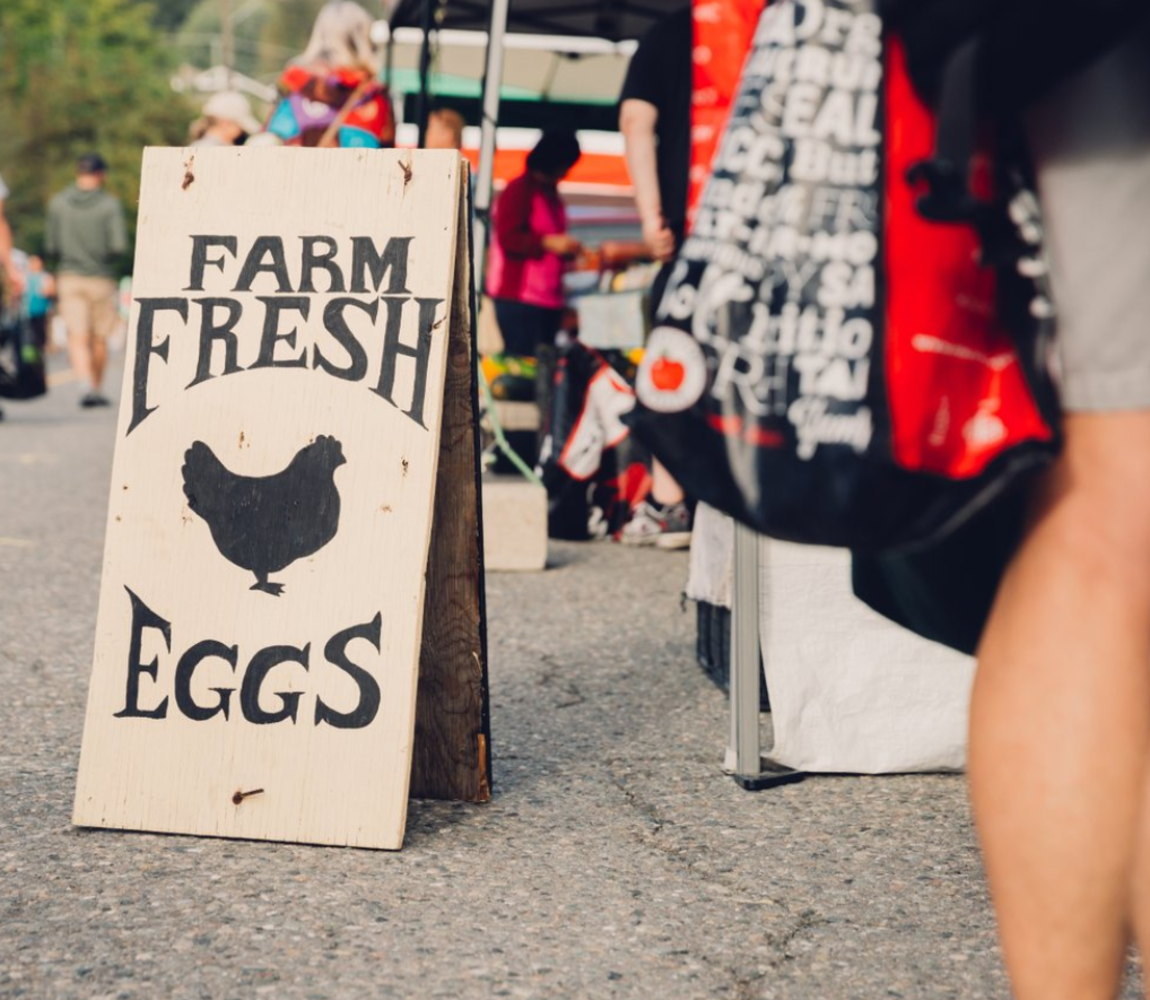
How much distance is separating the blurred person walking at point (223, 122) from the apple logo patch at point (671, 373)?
23.2 ft

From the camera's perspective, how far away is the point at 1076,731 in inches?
54.0

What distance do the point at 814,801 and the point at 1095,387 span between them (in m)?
1.64

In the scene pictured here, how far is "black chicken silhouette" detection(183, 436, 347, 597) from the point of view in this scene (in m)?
2.67

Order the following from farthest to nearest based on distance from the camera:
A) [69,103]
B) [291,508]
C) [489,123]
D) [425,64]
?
[69,103] < [425,64] < [489,123] < [291,508]

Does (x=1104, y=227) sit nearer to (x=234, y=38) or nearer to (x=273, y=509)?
(x=273, y=509)

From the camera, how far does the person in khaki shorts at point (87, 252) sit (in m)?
11.9

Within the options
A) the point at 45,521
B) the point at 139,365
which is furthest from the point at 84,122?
the point at 139,365

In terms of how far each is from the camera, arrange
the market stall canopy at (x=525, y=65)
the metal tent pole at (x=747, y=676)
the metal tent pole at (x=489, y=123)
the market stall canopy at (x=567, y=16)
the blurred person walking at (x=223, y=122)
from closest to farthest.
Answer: the metal tent pole at (x=747, y=676) → the metal tent pole at (x=489, y=123) → the market stall canopy at (x=567, y=16) → the blurred person walking at (x=223, y=122) → the market stall canopy at (x=525, y=65)

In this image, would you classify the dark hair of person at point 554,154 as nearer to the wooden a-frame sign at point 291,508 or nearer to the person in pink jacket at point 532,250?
the person in pink jacket at point 532,250

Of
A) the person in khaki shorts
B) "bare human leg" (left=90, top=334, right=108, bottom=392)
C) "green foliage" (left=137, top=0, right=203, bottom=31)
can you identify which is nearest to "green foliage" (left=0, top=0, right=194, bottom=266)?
"bare human leg" (left=90, top=334, right=108, bottom=392)

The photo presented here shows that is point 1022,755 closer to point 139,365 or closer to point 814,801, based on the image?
point 814,801

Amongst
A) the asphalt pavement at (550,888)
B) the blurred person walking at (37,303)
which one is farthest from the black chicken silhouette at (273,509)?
the blurred person walking at (37,303)

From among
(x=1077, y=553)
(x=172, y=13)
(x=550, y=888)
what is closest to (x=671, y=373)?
(x=1077, y=553)

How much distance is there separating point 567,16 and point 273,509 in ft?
20.3
